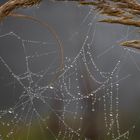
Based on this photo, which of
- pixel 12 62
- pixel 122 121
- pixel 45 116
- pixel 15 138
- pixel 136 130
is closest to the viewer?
pixel 15 138

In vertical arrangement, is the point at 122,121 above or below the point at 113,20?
below

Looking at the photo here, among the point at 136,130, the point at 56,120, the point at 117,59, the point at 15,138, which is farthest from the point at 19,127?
the point at 136,130

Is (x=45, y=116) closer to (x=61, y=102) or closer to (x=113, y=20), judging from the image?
(x=61, y=102)

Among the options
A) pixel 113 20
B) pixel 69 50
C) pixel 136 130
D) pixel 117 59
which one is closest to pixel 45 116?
pixel 69 50

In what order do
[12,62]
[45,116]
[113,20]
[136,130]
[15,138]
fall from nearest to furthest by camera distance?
1. [113,20]
2. [15,138]
3. [45,116]
4. [12,62]
5. [136,130]

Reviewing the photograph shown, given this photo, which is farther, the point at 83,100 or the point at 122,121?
the point at 122,121

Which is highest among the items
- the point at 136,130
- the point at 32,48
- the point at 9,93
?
the point at 32,48

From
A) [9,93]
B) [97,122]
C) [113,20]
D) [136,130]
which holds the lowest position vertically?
[136,130]

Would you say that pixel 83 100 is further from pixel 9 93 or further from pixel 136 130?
pixel 136 130

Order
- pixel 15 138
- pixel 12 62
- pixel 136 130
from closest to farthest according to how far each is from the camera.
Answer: pixel 15 138 → pixel 12 62 → pixel 136 130
